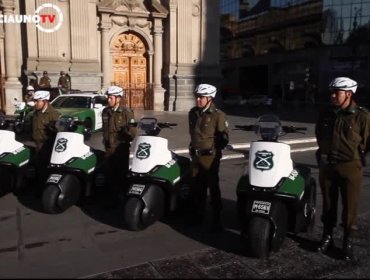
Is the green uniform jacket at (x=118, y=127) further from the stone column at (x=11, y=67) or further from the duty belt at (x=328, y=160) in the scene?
the stone column at (x=11, y=67)

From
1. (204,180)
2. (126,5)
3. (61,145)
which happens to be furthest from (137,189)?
(126,5)

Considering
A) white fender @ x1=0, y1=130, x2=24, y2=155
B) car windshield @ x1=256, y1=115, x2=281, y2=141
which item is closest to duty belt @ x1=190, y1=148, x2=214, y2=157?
car windshield @ x1=256, y1=115, x2=281, y2=141

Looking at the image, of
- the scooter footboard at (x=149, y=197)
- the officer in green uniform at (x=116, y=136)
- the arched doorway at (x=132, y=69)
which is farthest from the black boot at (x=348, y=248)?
the arched doorway at (x=132, y=69)

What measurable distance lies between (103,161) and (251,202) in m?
2.63

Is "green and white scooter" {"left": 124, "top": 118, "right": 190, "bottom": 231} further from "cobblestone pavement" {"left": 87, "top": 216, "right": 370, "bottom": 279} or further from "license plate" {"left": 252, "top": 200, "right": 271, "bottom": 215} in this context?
"license plate" {"left": 252, "top": 200, "right": 271, "bottom": 215}

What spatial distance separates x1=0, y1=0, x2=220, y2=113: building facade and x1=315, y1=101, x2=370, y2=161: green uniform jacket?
55.2ft

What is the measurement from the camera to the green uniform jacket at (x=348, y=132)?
4285 millimetres

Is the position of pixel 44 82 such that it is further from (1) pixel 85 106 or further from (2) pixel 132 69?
(2) pixel 132 69

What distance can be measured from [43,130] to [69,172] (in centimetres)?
112

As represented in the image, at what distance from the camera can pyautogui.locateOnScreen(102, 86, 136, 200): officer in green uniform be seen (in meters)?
6.04

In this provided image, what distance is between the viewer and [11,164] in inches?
260

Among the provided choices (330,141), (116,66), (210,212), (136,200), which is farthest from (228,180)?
(116,66)

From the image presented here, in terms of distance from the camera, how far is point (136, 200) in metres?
5.07

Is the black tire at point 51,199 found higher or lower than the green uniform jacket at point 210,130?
lower
